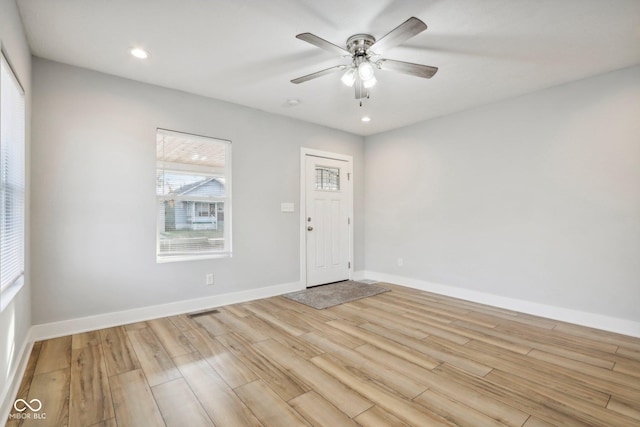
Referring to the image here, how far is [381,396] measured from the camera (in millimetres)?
1911

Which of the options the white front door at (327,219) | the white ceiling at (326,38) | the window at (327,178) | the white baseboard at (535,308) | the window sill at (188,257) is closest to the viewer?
the white ceiling at (326,38)

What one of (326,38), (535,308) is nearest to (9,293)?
(326,38)

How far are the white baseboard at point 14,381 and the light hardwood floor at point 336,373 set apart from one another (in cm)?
5

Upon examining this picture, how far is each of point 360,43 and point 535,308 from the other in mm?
3457

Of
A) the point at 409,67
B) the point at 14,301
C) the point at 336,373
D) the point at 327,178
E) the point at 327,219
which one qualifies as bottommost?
the point at 336,373

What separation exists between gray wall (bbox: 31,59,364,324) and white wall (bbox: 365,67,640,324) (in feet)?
8.28

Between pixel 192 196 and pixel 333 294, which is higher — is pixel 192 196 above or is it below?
above

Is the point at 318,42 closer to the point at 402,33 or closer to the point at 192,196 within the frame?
the point at 402,33

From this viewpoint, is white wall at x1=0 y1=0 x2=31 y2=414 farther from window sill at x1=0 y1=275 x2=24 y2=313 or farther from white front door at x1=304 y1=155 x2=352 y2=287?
white front door at x1=304 y1=155 x2=352 y2=287

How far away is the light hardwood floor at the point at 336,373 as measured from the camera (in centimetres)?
174

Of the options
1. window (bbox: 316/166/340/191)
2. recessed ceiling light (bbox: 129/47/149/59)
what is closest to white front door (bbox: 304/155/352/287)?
window (bbox: 316/166/340/191)

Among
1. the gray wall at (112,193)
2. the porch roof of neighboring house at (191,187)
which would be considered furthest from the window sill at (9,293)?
the porch roof of neighboring house at (191,187)

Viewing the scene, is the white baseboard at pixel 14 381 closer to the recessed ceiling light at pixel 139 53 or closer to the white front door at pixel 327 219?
the recessed ceiling light at pixel 139 53

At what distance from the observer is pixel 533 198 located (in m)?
3.53
